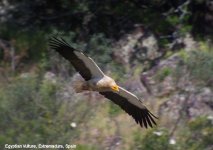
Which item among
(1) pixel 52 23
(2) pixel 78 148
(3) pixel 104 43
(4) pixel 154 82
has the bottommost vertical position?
(2) pixel 78 148

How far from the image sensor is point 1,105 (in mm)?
10375

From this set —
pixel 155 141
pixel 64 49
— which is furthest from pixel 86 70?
pixel 155 141

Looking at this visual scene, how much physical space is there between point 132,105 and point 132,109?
2.2 inches

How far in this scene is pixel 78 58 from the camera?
8.64m

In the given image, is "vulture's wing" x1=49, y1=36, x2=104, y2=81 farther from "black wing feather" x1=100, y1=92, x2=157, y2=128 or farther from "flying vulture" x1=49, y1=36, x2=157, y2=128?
"black wing feather" x1=100, y1=92, x2=157, y2=128

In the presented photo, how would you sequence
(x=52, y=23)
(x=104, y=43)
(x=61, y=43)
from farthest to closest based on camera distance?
1. (x=52, y=23)
2. (x=104, y=43)
3. (x=61, y=43)

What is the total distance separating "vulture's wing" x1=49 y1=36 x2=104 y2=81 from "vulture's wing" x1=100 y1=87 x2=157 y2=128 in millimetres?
559

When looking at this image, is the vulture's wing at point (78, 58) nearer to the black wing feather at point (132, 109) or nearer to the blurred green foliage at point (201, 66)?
the black wing feather at point (132, 109)

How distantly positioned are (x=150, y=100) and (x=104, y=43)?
140cm

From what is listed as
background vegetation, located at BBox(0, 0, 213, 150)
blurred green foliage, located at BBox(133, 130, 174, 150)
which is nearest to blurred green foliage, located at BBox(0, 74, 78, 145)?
background vegetation, located at BBox(0, 0, 213, 150)

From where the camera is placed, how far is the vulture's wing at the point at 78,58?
856 cm

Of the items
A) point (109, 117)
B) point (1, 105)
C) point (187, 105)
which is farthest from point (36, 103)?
point (187, 105)

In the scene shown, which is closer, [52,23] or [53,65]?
[53,65]

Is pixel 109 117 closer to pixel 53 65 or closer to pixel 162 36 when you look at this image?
pixel 53 65
